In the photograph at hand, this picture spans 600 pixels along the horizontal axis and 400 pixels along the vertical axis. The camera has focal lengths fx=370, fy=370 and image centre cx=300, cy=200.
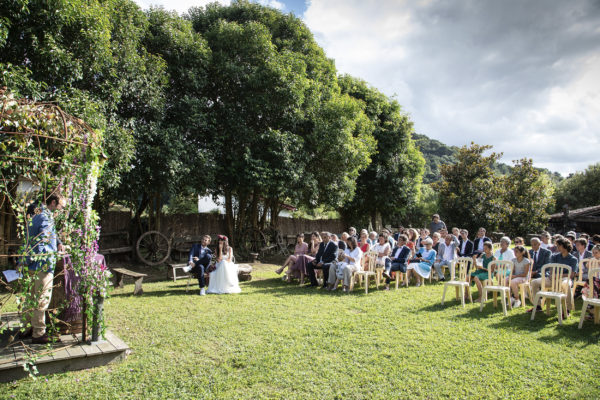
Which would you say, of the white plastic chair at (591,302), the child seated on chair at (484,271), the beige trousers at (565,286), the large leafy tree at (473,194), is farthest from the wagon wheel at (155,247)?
the large leafy tree at (473,194)

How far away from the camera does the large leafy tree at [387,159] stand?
20312 millimetres

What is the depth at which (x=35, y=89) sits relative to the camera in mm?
7672

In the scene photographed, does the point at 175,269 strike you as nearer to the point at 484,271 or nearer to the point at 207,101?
the point at 207,101

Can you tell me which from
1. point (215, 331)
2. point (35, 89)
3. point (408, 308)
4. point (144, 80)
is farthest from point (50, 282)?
point (144, 80)

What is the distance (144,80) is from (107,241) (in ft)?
20.1

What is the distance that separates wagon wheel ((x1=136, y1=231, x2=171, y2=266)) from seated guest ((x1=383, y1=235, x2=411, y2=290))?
26.2ft

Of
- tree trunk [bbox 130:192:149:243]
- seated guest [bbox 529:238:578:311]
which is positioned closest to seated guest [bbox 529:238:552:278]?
seated guest [bbox 529:238:578:311]

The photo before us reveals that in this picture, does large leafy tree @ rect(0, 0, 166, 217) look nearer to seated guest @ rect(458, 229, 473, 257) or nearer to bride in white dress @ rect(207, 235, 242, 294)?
bride in white dress @ rect(207, 235, 242, 294)

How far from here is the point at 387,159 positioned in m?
20.6

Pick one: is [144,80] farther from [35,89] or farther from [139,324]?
[139,324]

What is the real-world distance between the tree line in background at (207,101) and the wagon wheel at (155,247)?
1.85 feet

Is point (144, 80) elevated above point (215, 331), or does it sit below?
above

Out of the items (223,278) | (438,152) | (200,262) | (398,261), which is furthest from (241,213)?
(438,152)

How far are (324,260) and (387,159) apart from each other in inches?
475
